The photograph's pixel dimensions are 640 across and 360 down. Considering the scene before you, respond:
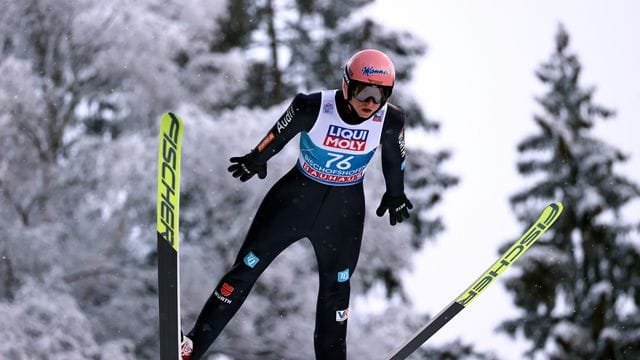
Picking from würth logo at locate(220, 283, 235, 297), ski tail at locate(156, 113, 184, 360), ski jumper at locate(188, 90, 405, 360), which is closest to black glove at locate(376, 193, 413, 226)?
ski jumper at locate(188, 90, 405, 360)

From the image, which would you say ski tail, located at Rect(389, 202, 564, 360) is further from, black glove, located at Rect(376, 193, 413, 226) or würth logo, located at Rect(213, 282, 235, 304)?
würth logo, located at Rect(213, 282, 235, 304)

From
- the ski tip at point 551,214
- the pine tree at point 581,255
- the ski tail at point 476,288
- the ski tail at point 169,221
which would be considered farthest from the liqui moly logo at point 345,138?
the pine tree at point 581,255

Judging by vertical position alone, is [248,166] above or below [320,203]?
above

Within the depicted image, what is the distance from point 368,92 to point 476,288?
129cm

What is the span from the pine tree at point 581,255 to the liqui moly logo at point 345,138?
10186mm

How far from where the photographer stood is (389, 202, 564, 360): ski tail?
4.23 m

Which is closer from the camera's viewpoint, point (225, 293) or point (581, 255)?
point (225, 293)

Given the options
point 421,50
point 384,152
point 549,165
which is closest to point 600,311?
point 549,165

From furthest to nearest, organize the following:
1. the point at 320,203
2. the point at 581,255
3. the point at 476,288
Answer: the point at 581,255 → the point at 476,288 → the point at 320,203

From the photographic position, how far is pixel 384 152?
159 inches

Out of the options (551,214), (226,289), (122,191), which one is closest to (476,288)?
(551,214)

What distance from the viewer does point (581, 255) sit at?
1400 centimetres

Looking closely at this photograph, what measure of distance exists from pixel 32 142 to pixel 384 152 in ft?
28.2

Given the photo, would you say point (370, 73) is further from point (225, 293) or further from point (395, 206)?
point (225, 293)
